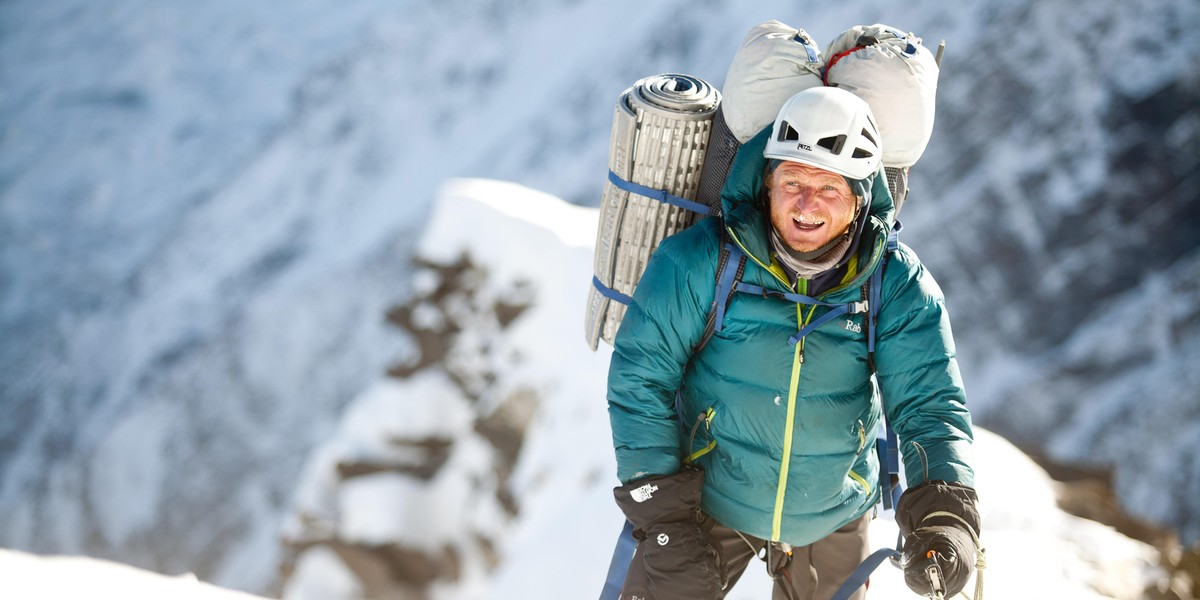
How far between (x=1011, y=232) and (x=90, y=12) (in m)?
47.1

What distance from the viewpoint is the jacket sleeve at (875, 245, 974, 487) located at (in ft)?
9.91

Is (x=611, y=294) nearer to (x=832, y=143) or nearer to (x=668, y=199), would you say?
(x=668, y=199)

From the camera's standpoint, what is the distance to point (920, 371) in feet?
10.0

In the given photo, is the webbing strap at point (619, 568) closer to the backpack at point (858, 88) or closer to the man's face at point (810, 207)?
the backpack at point (858, 88)

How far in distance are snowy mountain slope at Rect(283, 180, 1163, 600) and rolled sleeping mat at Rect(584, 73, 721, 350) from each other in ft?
9.06

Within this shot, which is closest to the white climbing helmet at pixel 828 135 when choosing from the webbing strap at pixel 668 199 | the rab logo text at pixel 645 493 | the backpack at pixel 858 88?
the backpack at pixel 858 88

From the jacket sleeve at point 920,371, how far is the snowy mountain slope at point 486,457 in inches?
134

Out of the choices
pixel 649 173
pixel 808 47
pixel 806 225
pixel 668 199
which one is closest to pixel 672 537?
pixel 806 225

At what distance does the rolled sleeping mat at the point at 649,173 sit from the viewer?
13.1 feet

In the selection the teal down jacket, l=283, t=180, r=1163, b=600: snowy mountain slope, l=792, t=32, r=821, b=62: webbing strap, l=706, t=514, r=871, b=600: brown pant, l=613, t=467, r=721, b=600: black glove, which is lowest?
l=283, t=180, r=1163, b=600: snowy mountain slope

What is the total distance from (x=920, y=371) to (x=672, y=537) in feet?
3.21

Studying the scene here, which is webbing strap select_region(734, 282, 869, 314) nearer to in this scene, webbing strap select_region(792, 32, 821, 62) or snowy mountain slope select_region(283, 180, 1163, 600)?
webbing strap select_region(792, 32, 821, 62)

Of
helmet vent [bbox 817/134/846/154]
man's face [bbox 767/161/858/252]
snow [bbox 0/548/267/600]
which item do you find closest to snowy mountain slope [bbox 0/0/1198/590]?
snow [bbox 0/548/267/600]

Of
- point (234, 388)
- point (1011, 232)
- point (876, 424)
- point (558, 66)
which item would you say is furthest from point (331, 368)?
point (876, 424)
